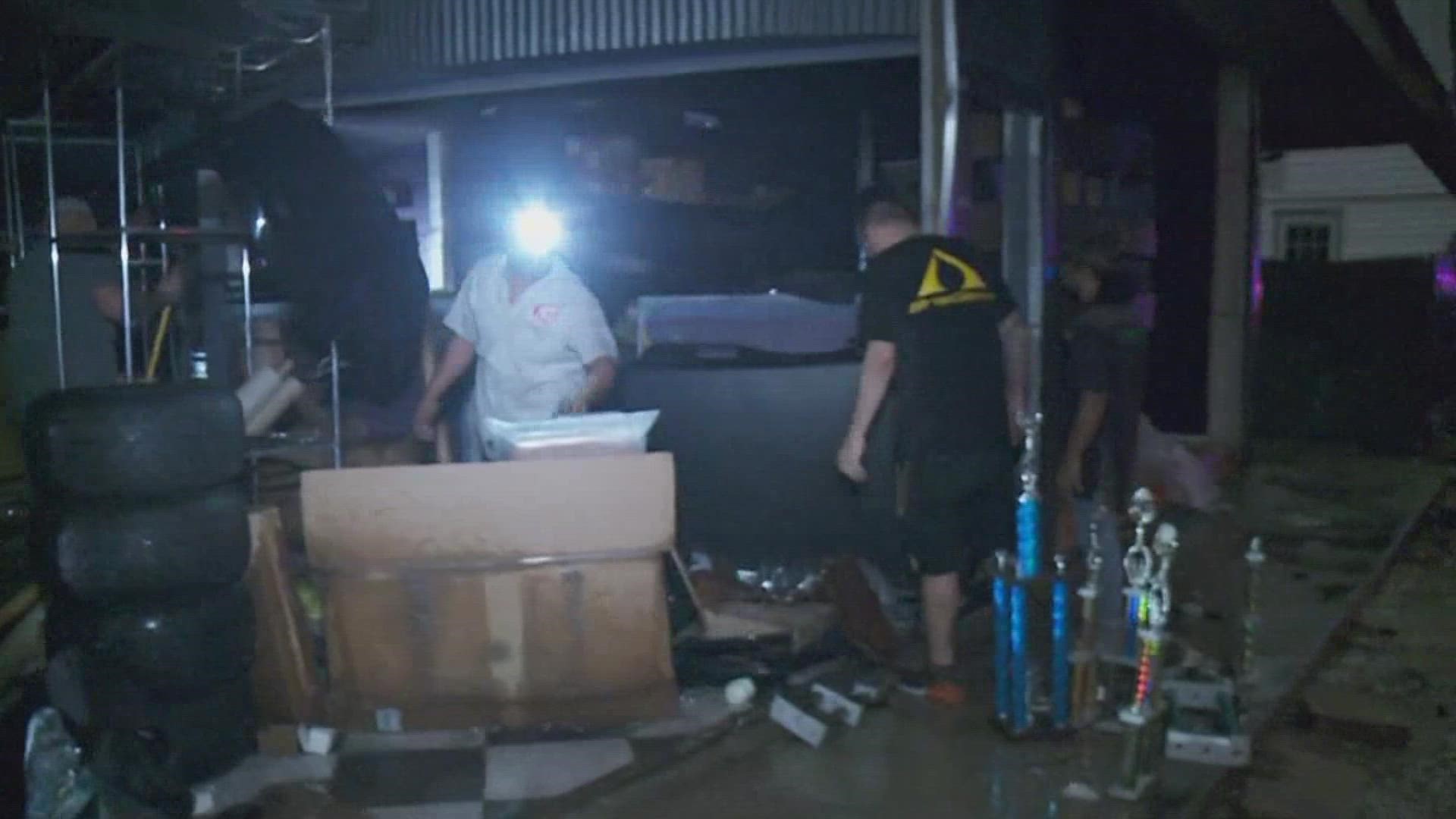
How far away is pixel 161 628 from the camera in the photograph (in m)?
3.89

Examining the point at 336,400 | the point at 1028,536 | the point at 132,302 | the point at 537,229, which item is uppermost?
the point at 537,229

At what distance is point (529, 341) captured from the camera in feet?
18.5

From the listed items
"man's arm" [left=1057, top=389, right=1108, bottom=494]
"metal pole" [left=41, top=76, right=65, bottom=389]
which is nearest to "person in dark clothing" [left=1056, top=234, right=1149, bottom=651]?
"man's arm" [left=1057, top=389, right=1108, bottom=494]

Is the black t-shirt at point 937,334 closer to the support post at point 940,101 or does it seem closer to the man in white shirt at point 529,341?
the support post at point 940,101

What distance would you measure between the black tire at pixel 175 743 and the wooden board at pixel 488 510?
577 mm

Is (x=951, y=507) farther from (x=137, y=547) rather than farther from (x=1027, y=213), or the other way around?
(x=137, y=547)

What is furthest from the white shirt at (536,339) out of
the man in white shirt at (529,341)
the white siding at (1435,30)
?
the white siding at (1435,30)

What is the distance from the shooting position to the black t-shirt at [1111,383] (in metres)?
6.81

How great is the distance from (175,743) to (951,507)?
288cm

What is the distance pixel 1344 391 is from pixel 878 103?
8.35 metres

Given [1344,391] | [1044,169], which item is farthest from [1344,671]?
[1344,391]

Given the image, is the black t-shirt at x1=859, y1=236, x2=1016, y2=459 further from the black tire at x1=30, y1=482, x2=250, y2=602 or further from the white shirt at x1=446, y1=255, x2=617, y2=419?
the black tire at x1=30, y1=482, x2=250, y2=602

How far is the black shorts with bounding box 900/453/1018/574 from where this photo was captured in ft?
16.4

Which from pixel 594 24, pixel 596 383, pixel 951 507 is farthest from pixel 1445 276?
pixel 596 383
